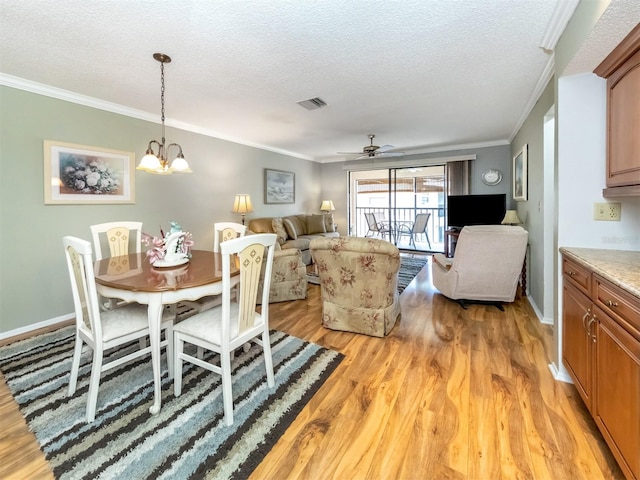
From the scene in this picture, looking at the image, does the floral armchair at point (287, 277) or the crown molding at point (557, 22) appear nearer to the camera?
the crown molding at point (557, 22)

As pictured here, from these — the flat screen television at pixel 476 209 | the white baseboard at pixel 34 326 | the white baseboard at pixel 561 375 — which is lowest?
the white baseboard at pixel 561 375

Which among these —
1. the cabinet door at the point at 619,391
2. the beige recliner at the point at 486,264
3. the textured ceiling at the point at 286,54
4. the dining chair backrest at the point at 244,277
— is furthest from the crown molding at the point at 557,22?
the dining chair backrest at the point at 244,277

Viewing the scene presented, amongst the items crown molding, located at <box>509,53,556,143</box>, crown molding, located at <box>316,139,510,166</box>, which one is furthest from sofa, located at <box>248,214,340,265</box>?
crown molding, located at <box>509,53,556,143</box>

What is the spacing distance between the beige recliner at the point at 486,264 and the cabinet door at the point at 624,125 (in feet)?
4.04

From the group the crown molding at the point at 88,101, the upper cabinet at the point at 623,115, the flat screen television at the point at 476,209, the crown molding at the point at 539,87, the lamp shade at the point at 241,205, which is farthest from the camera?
the flat screen television at the point at 476,209

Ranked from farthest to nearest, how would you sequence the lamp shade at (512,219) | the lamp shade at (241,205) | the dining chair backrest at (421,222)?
the dining chair backrest at (421,222) → the lamp shade at (241,205) → the lamp shade at (512,219)

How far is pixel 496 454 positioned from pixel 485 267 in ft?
6.77

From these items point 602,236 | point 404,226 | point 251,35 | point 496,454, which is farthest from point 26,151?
point 404,226

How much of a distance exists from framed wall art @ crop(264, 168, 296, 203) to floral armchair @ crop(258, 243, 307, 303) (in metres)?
2.41

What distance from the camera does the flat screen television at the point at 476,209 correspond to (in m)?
5.07

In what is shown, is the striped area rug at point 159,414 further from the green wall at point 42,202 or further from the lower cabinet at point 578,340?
the lower cabinet at point 578,340

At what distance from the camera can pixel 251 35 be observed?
2.02 meters

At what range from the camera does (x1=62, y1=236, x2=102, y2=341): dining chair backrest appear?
63.7 inches

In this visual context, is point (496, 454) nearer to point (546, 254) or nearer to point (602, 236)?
point (602, 236)
